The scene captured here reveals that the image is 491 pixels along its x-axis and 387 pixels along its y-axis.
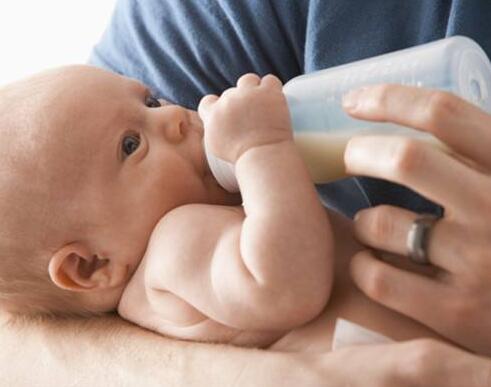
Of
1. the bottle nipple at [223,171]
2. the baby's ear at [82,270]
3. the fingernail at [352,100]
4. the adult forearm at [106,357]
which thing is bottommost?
the adult forearm at [106,357]

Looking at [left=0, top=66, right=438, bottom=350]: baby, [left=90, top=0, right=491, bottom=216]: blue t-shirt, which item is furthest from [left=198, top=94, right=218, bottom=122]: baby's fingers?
[left=90, top=0, right=491, bottom=216]: blue t-shirt

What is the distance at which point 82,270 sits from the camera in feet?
3.26

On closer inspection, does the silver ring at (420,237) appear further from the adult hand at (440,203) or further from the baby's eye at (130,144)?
the baby's eye at (130,144)

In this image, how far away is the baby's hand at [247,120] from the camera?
0.83 m

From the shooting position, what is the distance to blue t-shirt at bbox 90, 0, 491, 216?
1.02m

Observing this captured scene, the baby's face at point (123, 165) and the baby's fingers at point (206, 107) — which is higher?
the baby's fingers at point (206, 107)

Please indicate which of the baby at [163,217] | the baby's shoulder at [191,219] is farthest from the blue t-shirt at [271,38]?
the baby's shoulder at [191,219]

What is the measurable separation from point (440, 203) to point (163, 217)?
38 centimetres

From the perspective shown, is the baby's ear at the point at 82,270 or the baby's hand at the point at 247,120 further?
the baby's ear at the point at 82,270

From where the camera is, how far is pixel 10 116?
981mm

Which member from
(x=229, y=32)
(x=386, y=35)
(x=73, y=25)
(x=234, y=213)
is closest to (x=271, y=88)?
(x=234, y=213)

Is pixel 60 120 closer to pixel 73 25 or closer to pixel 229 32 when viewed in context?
pixel 229 32

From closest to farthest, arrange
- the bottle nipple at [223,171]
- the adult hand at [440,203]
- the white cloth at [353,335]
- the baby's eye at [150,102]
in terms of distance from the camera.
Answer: the adult hand at [440,203], the white cloth at [353,335], the bottle nipple at [223,171], the baby's eye at [150,102]

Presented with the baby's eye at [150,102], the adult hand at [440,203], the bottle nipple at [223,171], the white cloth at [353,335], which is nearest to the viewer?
the adult hand at [440,203]
